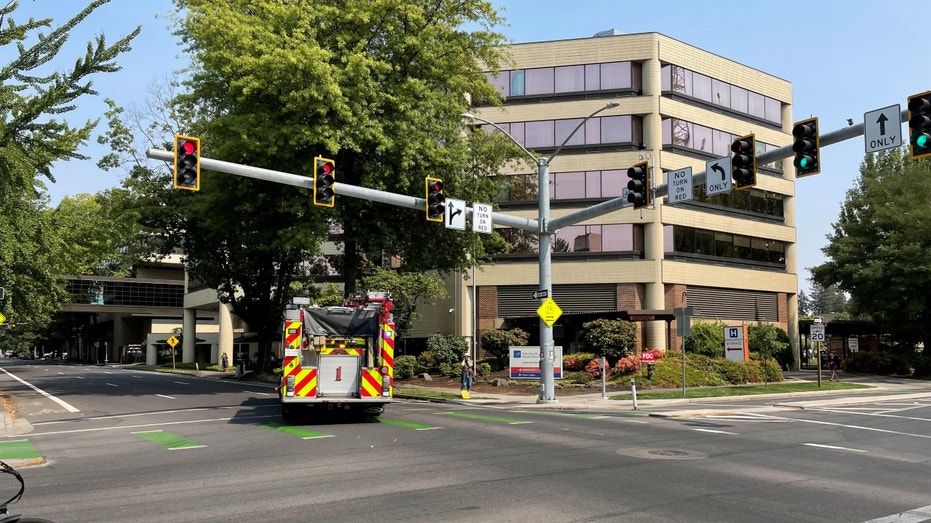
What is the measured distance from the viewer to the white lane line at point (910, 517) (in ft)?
25.3

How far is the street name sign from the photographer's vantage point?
13352mm

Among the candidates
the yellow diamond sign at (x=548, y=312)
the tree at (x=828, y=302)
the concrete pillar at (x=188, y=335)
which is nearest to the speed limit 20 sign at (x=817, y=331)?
the yellow diamond sign at (x=548, y=312)

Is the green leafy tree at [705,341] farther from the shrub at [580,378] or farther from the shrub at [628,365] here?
the shrub at [580,378]

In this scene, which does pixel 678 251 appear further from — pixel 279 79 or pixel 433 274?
pixel 279 79

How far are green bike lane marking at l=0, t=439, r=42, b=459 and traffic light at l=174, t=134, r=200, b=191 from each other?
5820mm

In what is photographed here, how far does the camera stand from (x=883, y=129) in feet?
44.3

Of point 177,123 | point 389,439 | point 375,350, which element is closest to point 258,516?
point 389,439

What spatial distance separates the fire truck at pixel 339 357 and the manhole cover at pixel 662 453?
682 cm

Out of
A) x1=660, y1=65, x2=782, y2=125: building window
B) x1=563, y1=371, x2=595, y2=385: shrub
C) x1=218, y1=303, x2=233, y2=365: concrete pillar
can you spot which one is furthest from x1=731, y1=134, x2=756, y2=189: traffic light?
x1=218, y1=303, x2=233, y2=365: concrete pillar

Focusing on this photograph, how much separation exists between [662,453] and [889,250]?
119 ft

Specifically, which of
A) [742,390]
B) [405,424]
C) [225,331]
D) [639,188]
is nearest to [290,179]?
[405,424]

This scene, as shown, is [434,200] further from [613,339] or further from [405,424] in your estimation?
[613,339]

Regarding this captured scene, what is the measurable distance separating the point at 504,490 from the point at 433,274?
33.1m

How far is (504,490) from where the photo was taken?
364 inches
